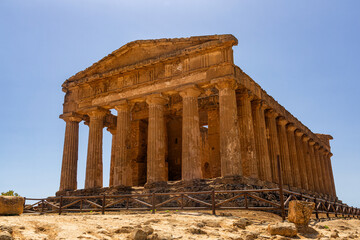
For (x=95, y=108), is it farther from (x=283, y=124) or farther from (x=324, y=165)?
(x=324, y=165)

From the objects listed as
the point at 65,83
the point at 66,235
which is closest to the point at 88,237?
the point at 66,235

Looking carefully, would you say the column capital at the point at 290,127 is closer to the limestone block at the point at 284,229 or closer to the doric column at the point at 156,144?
the doric column at the point at 156,144

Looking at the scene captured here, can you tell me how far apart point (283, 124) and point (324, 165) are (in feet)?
45.0

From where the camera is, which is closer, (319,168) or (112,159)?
(112,159)

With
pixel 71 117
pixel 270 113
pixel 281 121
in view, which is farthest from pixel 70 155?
pixel 281 121

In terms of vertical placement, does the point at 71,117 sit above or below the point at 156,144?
above

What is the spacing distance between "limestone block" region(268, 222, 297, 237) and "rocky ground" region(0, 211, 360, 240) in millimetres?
165

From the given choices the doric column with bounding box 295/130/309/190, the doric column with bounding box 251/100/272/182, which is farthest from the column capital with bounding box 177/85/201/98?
the doric column with bounding box 295/130/309/190

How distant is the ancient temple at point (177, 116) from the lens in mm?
18953

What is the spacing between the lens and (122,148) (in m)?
21.6

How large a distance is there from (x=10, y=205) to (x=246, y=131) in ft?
43.5

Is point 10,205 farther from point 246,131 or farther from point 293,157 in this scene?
point 293,157

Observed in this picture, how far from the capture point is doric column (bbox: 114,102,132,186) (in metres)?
21.3

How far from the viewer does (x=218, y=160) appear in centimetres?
2353
